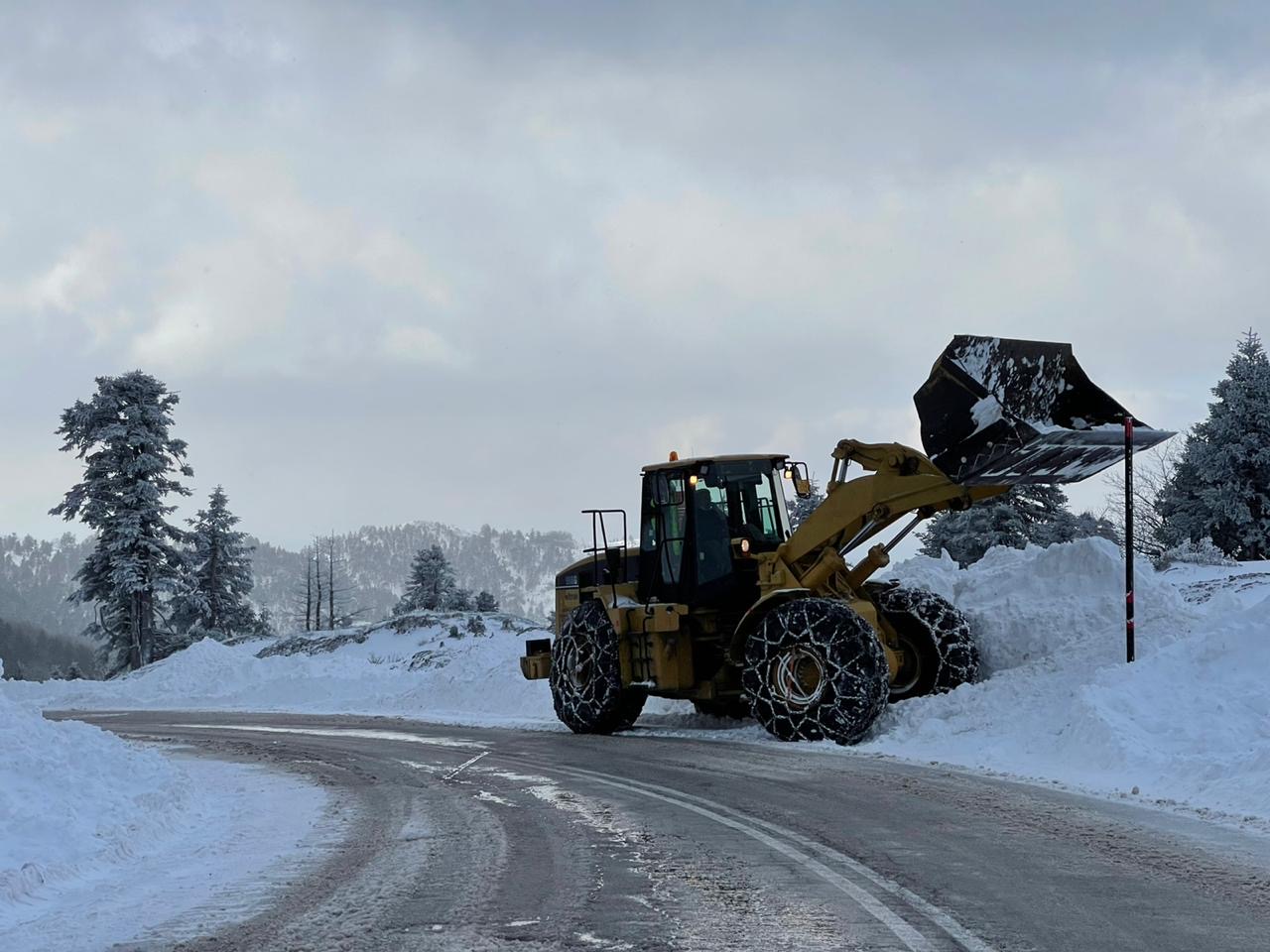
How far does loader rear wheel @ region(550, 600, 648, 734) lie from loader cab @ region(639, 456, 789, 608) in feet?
3.49

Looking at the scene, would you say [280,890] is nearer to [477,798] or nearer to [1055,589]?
[477,798]

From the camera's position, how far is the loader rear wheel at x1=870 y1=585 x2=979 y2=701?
1633 cm

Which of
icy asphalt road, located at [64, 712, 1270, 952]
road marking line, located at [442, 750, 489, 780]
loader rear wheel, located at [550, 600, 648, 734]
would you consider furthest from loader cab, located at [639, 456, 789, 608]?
icy asphalt road, located at [64, 712, 1270, 952]

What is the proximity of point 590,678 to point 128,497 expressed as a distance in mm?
30313

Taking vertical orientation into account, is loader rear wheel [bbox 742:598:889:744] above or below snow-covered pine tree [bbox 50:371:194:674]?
below

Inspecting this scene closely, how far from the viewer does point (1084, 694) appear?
13305 millimetres

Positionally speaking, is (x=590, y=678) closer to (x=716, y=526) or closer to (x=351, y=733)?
(x=716, y=526)

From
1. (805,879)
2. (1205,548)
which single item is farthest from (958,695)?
(1205,548)

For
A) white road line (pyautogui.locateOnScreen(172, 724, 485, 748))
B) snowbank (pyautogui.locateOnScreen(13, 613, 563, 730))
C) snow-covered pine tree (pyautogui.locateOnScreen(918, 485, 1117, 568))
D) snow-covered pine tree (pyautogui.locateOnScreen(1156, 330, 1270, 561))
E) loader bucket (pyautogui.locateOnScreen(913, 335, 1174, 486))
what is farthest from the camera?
snow-covered pine tree (pyautogui.locateOnScreen(918, 485, 1117, 568))

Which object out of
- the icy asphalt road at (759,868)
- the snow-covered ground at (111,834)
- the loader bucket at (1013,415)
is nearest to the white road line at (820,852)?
the icy asphalt road at (759,868)

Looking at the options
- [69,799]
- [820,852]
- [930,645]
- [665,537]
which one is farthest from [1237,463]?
[69,799]

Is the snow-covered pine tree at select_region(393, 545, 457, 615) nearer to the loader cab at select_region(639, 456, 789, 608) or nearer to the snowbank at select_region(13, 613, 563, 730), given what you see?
the snowbank at select_region(13, 613, 563, 730)

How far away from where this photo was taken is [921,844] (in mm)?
8195

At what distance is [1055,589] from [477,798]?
378 inches
